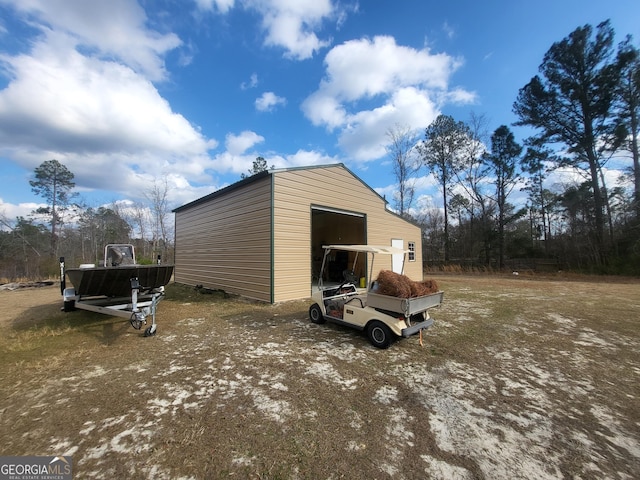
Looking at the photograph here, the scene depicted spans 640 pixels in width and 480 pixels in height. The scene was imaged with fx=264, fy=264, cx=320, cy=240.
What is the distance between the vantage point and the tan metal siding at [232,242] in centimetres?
859

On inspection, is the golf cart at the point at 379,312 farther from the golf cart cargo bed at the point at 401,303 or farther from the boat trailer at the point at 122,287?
the boat trailer at the point at 122,287

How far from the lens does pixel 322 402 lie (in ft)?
9.78

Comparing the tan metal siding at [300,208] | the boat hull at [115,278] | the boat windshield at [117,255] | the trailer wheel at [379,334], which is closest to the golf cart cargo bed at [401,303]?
the trailer wheel at [379,334]

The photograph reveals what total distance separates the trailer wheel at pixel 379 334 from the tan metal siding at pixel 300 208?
419cm

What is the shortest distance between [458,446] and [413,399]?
0.78m

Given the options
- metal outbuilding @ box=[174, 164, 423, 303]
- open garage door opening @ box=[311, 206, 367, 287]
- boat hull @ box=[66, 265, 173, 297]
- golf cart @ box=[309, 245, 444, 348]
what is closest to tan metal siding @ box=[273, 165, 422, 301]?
metal outbuilding @ box=[174, 164, 423, 303]

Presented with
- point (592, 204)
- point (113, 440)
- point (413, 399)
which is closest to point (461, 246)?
point (592, 204)

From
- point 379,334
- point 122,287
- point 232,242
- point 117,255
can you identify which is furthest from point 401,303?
point 117,255

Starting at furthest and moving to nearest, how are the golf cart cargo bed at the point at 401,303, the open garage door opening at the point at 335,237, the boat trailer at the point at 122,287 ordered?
the open garage door opening at the point at 335,237, the boat trailer at the point at 122,287, the golf cart cargo bed at the point at 401,303

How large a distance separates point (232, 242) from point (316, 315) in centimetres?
535

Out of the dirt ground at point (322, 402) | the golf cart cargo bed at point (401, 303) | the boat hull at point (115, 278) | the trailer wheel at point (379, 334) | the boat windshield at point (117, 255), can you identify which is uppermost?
the boat windshield at point (117, 255)

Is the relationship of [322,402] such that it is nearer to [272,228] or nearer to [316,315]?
[316,315]

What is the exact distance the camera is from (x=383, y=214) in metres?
13.0

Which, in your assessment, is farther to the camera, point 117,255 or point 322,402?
point 117,255
